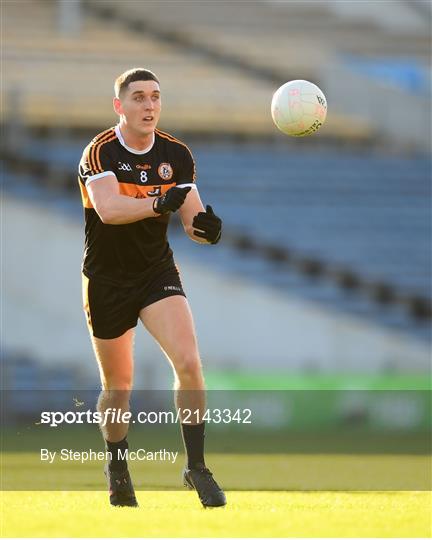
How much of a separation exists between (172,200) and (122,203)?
33 centimetres

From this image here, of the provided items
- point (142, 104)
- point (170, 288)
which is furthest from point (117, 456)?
point (142, 104)

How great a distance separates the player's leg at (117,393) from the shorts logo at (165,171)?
824 millimetres

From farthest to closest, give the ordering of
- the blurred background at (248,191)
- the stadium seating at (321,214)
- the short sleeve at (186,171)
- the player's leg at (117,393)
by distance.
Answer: the stadium seating at (321,214), the blurred background at (248,191), the short sleeve at (186,171), the player's leg at (117,393)

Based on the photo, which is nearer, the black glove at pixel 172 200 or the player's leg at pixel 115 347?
the black glove at pixel 172 200

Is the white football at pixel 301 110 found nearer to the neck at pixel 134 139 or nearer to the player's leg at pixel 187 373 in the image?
the neck at pixel 134 139

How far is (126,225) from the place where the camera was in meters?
7.27

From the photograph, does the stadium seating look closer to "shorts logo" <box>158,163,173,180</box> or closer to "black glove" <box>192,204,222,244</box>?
"shorts logo" <box>158,163,173,180</box>

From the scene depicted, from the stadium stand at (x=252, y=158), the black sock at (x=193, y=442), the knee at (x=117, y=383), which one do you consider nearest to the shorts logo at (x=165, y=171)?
the knee at (x=117, y=383)

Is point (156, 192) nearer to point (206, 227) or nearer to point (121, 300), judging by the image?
point (206, 227)

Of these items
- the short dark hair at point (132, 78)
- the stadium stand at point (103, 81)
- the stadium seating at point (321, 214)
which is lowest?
the stadium seating at point (321, 214)

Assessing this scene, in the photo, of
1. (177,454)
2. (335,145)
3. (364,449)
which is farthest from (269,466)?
(335,145)

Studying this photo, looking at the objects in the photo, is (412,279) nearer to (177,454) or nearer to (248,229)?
(248,229)

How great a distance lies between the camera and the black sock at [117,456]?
24.0 feet

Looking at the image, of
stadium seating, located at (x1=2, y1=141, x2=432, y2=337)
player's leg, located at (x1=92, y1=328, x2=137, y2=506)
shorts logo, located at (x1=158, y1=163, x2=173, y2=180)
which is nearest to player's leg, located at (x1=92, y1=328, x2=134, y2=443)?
player's leg, located at (x1=92, y1=328, x2=137, y2=506)
